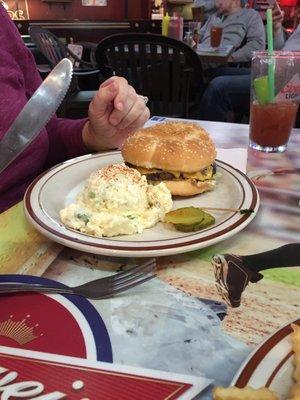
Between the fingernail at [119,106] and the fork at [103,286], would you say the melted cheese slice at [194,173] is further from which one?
the fork at [103,286]

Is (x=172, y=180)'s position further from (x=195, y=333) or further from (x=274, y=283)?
(x=195, y=333)

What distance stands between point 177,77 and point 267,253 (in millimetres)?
2831

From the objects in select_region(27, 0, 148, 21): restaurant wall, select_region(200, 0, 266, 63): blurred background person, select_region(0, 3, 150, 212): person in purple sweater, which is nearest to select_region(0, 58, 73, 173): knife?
select_region(0, 3, 150, 212): person in purple sweater

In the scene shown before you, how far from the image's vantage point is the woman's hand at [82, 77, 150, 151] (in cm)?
122

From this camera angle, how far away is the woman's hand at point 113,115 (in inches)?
48.2

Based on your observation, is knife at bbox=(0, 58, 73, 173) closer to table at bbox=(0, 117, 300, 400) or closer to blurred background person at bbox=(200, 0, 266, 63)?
table at bbox=(0, 117, 300, 400)

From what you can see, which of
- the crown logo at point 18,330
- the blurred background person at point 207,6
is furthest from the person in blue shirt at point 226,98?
the crown logo at point 18,330

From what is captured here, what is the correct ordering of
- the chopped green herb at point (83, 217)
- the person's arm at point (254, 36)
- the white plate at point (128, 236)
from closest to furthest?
the white plate at point (128, 236) → the chopped green herb at point (83, 217) → the person's arm at point (254, 36)

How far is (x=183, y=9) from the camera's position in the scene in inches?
354

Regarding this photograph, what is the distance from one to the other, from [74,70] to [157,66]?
133 centimetres

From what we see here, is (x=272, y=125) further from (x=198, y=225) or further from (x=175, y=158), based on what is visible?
(x=198, y=225)

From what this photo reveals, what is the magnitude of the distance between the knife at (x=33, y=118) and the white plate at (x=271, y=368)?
2.09 ft

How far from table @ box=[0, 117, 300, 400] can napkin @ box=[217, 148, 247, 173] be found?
294mm

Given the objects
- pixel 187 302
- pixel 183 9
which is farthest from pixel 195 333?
pixel 183 9
